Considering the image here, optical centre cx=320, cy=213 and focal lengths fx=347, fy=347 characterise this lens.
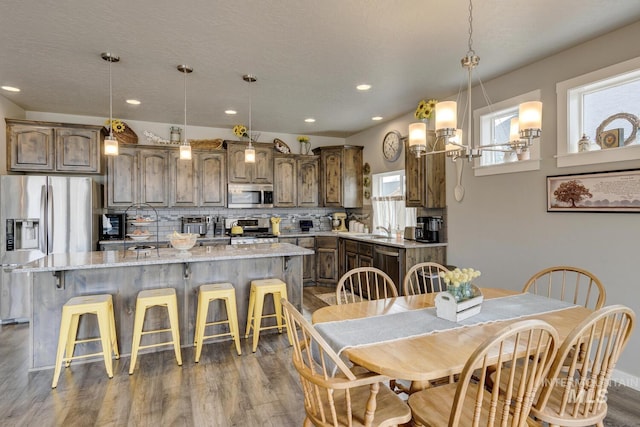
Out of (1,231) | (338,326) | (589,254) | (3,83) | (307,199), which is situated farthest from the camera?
(307,199)

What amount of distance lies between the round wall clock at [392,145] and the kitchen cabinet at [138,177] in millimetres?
3387

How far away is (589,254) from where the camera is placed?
9.33 ft

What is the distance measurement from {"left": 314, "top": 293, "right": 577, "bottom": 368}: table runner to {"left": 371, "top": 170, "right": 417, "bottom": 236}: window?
9.36 feet

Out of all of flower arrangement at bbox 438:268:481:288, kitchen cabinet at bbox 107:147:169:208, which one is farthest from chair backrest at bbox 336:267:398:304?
kitchen cabinet at bbox 107:147:169:208

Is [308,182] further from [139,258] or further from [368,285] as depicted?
[368,285]

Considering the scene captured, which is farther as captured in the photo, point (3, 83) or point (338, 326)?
point (3, 83)

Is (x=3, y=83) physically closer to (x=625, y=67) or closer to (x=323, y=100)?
(x=323, y=100)

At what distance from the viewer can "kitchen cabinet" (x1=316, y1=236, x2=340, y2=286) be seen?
229 inches

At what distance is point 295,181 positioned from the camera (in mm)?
6074

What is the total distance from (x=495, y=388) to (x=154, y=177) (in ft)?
17.0

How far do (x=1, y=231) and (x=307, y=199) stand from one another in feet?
13.5

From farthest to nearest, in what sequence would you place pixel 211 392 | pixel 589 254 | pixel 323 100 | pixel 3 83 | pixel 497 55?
pixel 323 100 → pixel 3 83 → pixel 497 55 → pixel 589 254 → pixel 211 392

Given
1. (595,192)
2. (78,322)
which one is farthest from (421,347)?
(78,322)

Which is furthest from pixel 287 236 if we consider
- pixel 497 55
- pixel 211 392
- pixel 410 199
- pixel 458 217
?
pixel 497 55
